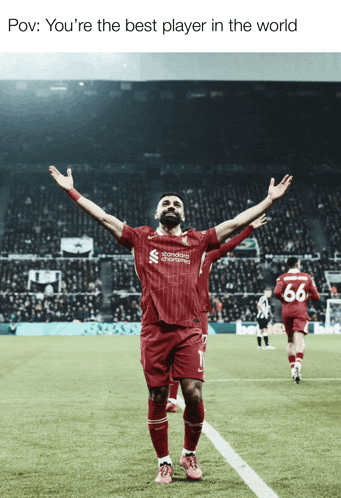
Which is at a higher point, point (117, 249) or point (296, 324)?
point (117, 249)

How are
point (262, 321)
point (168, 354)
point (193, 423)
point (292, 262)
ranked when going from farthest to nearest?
point (262, 321), point (292, 262), point (193, 423), point (168, 354)

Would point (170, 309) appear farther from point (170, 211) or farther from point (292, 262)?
point (292, 262)

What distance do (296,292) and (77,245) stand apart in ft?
98.7

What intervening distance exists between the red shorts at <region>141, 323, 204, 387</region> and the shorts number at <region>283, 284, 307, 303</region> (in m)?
6.46

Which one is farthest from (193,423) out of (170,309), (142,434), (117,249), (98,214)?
(117,249)

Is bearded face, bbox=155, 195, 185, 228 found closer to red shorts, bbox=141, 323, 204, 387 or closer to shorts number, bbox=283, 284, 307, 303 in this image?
red shorts, bbox=141, 323, 204, 387

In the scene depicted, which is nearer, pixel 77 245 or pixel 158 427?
pixel 158 427

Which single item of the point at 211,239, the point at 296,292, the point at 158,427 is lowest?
the point at 158,427

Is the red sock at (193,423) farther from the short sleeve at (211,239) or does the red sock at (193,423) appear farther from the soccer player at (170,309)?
the short sleeve at (211,239)

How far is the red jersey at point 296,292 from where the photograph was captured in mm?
10773

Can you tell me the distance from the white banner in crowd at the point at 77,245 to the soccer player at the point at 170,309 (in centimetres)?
3474

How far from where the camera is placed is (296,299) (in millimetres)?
10852

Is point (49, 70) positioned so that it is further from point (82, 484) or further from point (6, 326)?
point (82, 484)

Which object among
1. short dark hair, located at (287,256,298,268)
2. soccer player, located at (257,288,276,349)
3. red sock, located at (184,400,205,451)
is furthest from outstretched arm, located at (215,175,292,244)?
soccer player, located at (257,288,276,349)
